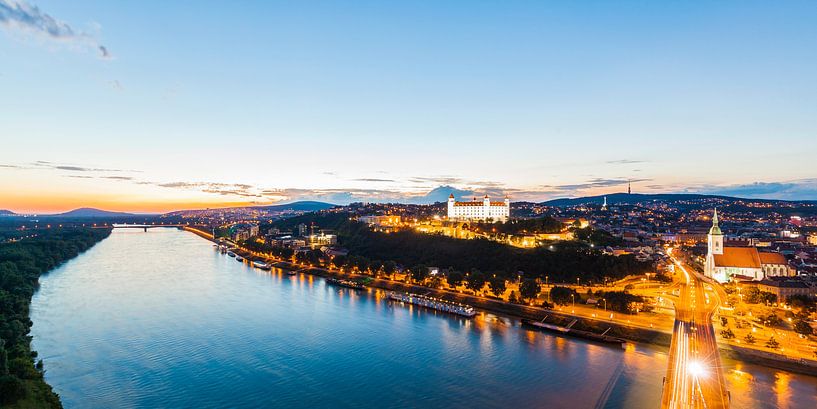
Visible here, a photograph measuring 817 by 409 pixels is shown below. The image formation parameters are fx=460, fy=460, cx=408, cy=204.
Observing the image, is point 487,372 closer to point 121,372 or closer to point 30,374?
point 121,372

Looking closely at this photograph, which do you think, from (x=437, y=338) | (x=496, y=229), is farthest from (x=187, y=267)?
(x=437, y=338)

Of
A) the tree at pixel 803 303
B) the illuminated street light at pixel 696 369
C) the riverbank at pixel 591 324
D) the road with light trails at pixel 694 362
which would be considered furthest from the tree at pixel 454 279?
the tree at pixel 803 303

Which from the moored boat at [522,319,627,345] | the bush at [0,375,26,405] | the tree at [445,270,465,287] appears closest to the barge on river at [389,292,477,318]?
the tree at [445,270,465,287]

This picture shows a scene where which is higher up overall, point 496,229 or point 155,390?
point 496,229

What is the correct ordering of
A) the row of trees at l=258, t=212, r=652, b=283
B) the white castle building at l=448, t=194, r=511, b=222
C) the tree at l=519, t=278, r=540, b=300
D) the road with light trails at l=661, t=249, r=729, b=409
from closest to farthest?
the road with light trails at l=661, t=249, r=729, b=409, the tree at l=519, t=278, r=540, b=300, the row of trees at l=258, t=212, r=652, b=283, the white castle building at l=448, t=194, r=511, b=222

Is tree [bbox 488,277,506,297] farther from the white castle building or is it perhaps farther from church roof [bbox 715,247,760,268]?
the white castle building

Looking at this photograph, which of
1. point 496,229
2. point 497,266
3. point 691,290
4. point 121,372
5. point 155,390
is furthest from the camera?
point 496,229
